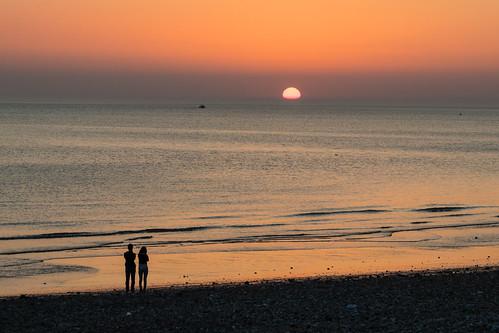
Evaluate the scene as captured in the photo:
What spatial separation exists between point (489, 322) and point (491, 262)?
1329 cm

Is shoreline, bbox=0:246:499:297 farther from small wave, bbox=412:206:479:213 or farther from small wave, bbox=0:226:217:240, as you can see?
small wave, bbox=412:206:479:213

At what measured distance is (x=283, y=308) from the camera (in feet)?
70.4

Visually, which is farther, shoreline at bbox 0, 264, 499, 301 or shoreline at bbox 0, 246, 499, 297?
shoreline at bbox 0, 246, 499, 297

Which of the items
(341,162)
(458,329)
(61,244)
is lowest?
(458,329)

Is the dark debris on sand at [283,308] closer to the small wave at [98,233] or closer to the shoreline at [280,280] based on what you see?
the shoreline at [280,280]

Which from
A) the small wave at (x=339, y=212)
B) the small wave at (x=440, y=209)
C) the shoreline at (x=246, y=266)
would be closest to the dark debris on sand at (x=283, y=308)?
the shoreline at (x=246, y=266)

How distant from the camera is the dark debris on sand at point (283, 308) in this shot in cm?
1922

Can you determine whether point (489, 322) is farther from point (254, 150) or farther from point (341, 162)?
point (254, 150)

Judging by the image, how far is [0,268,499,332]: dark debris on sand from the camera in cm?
1922

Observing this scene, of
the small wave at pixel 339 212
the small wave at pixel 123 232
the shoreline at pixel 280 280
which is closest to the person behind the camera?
the shoreline at pixel 280 280

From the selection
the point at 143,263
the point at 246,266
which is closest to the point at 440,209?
the point at 246,266

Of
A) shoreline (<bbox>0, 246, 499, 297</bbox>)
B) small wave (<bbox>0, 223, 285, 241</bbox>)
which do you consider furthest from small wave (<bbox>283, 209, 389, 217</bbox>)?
shoreline (<bbox>0, 246, 499, 297</bbox>)

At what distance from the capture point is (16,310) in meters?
21.7

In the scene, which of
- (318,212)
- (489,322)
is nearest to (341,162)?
(318,212)
